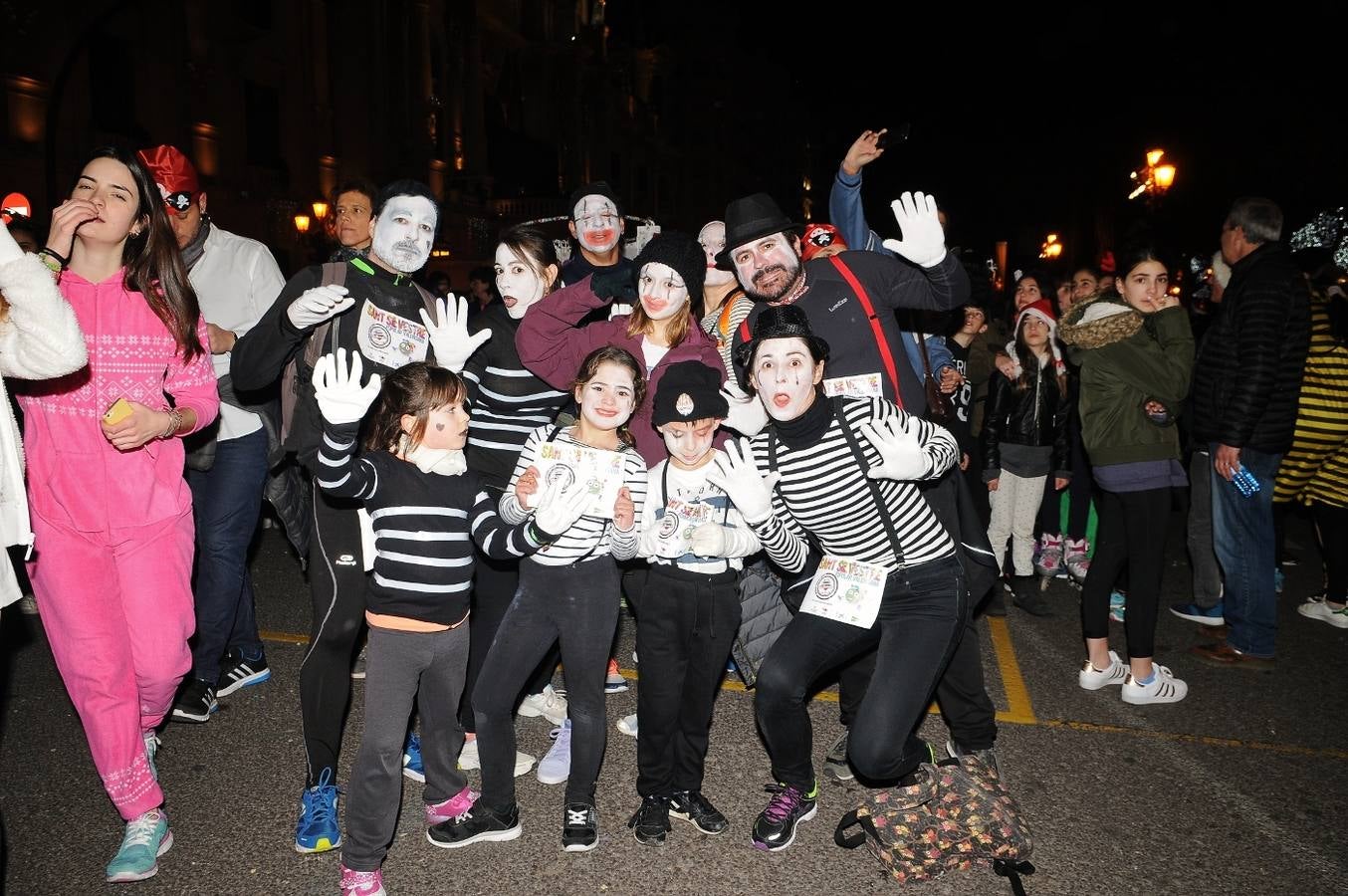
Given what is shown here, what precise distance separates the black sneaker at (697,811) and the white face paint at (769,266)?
2.11m

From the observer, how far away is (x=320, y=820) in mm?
3232

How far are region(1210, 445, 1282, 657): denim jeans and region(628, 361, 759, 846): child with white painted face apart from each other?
3.27 m

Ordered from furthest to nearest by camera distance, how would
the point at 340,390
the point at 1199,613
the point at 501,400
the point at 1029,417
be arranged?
the point at 1029,417 → the point at 1199,613 → the point at 501,400 → the point at 340,390

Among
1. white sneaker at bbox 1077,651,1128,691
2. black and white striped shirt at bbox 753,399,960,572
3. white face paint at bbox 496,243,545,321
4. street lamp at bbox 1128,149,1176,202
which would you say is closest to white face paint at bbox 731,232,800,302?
black and white striped shirt at bbox 753,399,960,572

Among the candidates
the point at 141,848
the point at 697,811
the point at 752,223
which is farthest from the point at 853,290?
the point at 141,848

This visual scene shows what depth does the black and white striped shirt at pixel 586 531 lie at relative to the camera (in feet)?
10.5

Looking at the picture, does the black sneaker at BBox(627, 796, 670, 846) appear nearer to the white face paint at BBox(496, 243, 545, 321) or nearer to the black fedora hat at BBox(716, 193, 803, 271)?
the white face paint at BBox(496, 243, 545, 321)

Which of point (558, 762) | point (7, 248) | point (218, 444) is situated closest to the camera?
point (7, 248)

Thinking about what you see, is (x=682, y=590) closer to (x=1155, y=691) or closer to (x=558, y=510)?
(x=558, y=510)

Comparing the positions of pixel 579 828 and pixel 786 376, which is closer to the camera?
pixel 786 376

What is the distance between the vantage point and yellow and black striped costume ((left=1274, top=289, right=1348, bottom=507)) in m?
5.46

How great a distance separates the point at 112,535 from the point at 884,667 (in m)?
2.88

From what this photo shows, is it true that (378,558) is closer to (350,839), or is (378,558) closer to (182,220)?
(350,839)

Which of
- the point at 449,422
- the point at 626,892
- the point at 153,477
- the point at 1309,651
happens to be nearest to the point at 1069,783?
the point at 626,892
